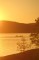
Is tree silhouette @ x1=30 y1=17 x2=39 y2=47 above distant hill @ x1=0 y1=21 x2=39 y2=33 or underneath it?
underneath

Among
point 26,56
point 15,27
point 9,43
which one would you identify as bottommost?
point 26,56

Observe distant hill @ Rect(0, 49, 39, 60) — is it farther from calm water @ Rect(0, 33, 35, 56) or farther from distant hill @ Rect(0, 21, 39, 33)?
distant hill @ Rect(0, 21, 39, 33)

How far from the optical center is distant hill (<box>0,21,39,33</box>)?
153 cm

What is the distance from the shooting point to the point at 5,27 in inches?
60.2

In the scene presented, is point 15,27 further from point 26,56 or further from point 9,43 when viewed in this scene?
point 26,56

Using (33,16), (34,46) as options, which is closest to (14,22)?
(33,16)

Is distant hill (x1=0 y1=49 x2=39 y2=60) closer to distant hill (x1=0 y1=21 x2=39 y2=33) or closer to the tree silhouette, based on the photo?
the tree silhouette

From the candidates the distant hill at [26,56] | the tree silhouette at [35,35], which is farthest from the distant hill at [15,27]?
the distant hill at [26,56]

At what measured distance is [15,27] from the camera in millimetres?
1549

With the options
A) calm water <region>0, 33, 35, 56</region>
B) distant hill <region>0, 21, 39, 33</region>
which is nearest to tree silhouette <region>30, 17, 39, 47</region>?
distant hill <region>0, 21, 39, 33</region>

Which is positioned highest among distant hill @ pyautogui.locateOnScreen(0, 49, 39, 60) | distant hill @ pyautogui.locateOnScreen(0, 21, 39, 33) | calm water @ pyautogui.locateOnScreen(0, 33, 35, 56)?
distant hill @ pyautogui.locateOnScreen(0, 21, 39, 33)

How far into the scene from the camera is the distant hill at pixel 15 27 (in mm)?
1526

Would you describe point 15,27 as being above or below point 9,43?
above

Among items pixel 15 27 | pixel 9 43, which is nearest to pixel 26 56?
pixel 9 43
